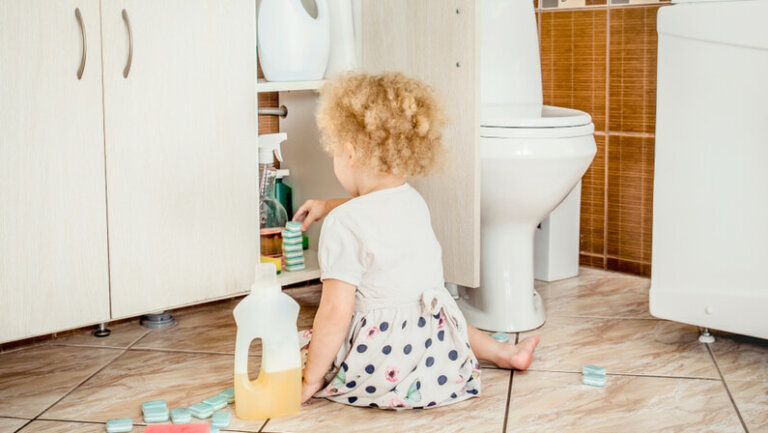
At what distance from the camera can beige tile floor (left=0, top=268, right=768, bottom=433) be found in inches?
57.8

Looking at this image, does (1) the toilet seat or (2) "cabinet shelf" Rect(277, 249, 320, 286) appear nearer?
(1) the toilet seat

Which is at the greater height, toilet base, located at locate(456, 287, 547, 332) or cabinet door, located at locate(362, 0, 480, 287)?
cabinet door, located at locate(362, 0, 480, 287)

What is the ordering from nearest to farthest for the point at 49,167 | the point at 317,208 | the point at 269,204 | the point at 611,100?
the point at 49,167
the point at 317,208
the point at 269,204
the point at 611,100

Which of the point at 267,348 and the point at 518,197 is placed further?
the point at 518,197

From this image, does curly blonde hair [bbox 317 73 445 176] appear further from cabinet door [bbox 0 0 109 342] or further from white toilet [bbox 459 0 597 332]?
cabinet door [bbox 0 0 109 342]

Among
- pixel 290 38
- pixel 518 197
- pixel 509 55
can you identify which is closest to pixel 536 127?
pixel 518 197

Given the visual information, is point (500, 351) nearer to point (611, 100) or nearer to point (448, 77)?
point (448, 77)

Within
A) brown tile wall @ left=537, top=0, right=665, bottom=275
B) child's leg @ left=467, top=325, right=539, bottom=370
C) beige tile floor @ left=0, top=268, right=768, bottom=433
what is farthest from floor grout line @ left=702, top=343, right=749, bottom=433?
brown tile wall @ left=537, top=0, right=665, bottom=275

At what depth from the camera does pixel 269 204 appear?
209cm

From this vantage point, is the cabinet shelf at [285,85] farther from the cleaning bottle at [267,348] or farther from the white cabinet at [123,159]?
the cleaning bottle at [267,348]

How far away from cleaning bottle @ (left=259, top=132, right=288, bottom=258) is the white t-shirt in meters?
0.50

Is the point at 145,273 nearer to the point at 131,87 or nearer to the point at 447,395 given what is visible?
the point at 131,87

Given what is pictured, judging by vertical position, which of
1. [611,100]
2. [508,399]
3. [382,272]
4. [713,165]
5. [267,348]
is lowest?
[508,399]

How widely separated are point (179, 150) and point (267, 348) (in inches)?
18.8
